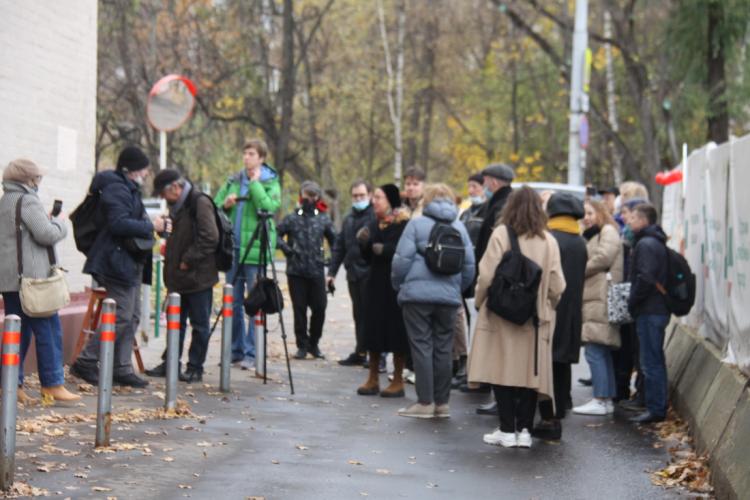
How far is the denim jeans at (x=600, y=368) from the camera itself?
12.6 metres

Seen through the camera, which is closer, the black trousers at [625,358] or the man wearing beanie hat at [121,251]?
the man wearing beanie hat at [121,251]

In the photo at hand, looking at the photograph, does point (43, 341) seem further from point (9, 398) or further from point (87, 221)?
point (9, 398)

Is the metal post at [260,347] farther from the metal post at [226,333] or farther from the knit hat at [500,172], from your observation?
the knit hat at [500,172]

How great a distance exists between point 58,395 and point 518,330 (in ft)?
12.4

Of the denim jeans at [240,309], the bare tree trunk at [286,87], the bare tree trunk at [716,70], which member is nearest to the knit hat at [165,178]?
the denim jeans at [240,309]

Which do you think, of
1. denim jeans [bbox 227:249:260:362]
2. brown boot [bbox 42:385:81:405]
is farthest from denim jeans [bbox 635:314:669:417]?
brown boot [bbox 42:385:81:405]

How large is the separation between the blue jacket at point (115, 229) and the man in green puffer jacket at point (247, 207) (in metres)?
1.83

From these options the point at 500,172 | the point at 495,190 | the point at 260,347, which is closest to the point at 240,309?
the point at 260,347

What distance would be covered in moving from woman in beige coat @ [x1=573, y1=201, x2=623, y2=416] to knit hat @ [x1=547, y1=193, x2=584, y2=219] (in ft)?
4.18

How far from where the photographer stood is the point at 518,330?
10.5 m

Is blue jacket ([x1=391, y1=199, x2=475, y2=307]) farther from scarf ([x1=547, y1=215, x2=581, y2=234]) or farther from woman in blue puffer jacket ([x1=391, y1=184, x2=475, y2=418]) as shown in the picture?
scarf ([x1=547, y1=215, x2=581, y2=234])

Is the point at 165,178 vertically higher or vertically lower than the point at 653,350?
higher

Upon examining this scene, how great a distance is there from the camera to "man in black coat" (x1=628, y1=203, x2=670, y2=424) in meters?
11.8

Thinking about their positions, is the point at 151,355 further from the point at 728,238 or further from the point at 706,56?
the point at 706,56
